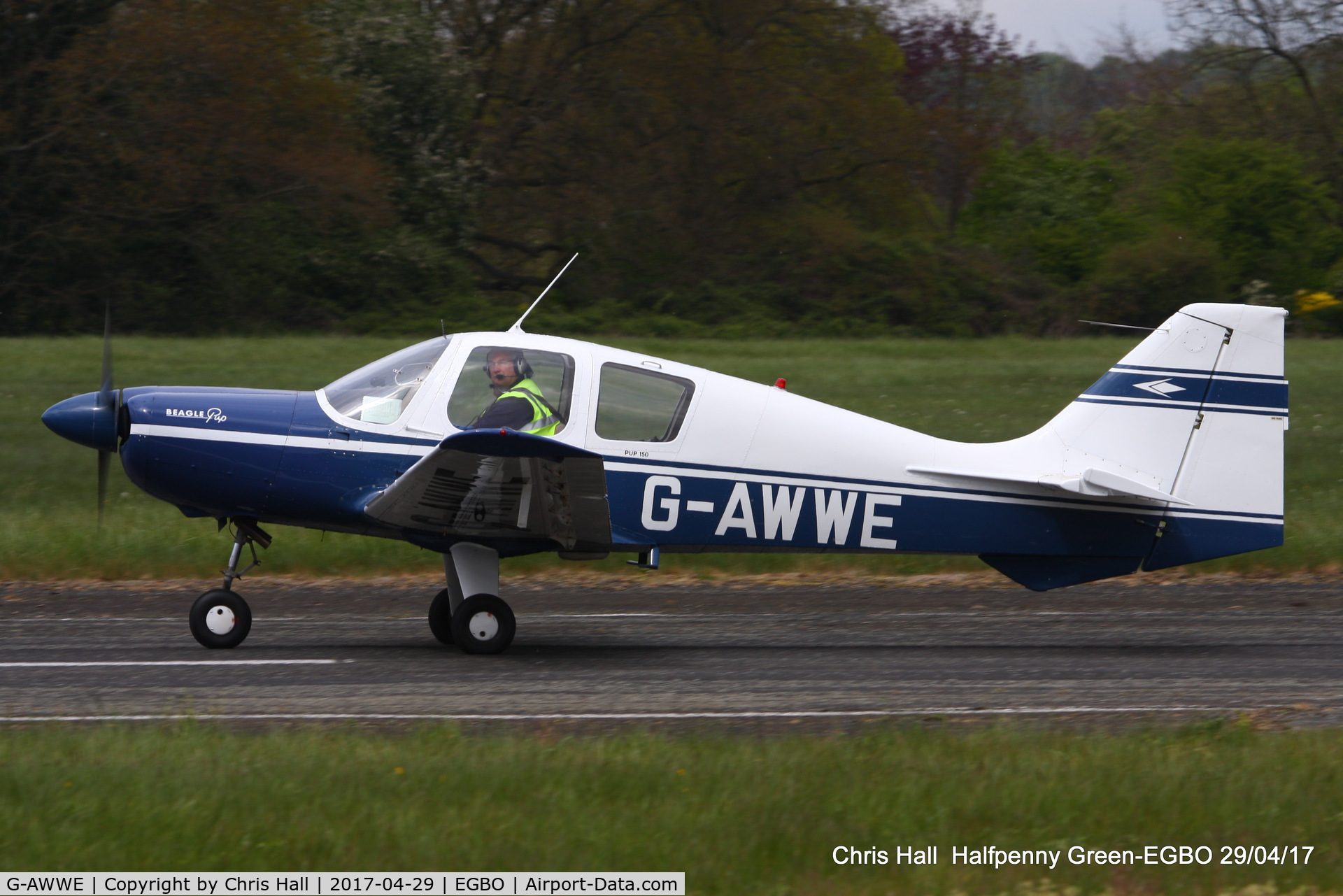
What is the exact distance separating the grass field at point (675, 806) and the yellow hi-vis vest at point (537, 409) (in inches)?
98.1

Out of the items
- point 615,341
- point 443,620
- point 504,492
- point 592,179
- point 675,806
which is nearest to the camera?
point 675,806

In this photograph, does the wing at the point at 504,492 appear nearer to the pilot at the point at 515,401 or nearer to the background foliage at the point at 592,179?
the pilot at the point at 515,401

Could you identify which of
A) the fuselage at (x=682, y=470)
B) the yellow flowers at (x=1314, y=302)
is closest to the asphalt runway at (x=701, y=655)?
the fuselage at (x=682, y=470)

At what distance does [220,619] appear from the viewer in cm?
816

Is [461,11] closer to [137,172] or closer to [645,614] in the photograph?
[137,172]

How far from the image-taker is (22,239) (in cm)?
2420

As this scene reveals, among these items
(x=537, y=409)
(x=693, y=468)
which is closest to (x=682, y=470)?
(x=693, y=468)

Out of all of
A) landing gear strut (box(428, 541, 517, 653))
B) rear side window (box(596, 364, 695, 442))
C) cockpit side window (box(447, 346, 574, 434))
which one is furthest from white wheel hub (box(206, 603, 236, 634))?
rear side window (box(596, 364, 695, 442))

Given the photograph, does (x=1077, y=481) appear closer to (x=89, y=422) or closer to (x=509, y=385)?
(x=509, y=385)

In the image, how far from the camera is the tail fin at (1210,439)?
334 inches

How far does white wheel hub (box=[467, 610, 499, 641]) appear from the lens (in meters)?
8.10

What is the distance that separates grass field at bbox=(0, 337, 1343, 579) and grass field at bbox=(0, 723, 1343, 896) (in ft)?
18.9

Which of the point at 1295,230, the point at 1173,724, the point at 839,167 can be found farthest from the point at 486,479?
the point at 1295,230

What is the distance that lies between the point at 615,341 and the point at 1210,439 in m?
15.5
